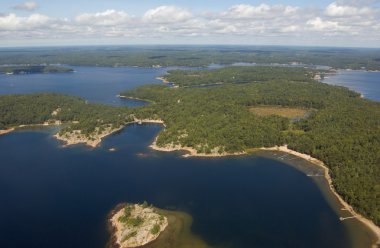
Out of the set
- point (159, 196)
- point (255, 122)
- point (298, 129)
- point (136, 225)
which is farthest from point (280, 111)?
point (136, 225)

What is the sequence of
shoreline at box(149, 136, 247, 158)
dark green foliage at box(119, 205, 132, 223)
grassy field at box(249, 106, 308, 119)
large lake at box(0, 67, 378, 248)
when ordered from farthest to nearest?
grassy field at box(249, 106, 308, 119), shoreline at box(149, 136, 247, 158), dark green foliage at box(119, 205, 132, 223), large lake at box(0, 67, 378, 248)

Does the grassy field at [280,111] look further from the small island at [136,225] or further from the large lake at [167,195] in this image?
the small island at [136,225]

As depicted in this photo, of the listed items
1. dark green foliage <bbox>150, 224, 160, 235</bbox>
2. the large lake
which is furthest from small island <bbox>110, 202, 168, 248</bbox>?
the large lake

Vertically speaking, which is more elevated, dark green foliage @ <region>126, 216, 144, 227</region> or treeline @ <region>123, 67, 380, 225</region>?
treeline @ <region>123, 67, 380, 225</region>

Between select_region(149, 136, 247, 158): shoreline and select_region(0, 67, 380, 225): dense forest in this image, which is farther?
select_region(149, 136, 247, 158): shoreline

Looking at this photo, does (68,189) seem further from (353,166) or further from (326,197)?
(353,166)

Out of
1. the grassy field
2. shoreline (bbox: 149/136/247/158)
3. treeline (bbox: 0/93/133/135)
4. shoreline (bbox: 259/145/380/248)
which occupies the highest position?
treeline (bbox: 0/93/133/135)

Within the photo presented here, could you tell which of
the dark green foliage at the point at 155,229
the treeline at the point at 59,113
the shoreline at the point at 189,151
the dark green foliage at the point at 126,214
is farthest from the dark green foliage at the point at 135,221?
the treeline at the point at 59,113

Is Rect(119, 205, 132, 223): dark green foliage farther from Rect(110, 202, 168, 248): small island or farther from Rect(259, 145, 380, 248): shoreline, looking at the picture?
Rect(259, 145, 380, 248): shoreline
